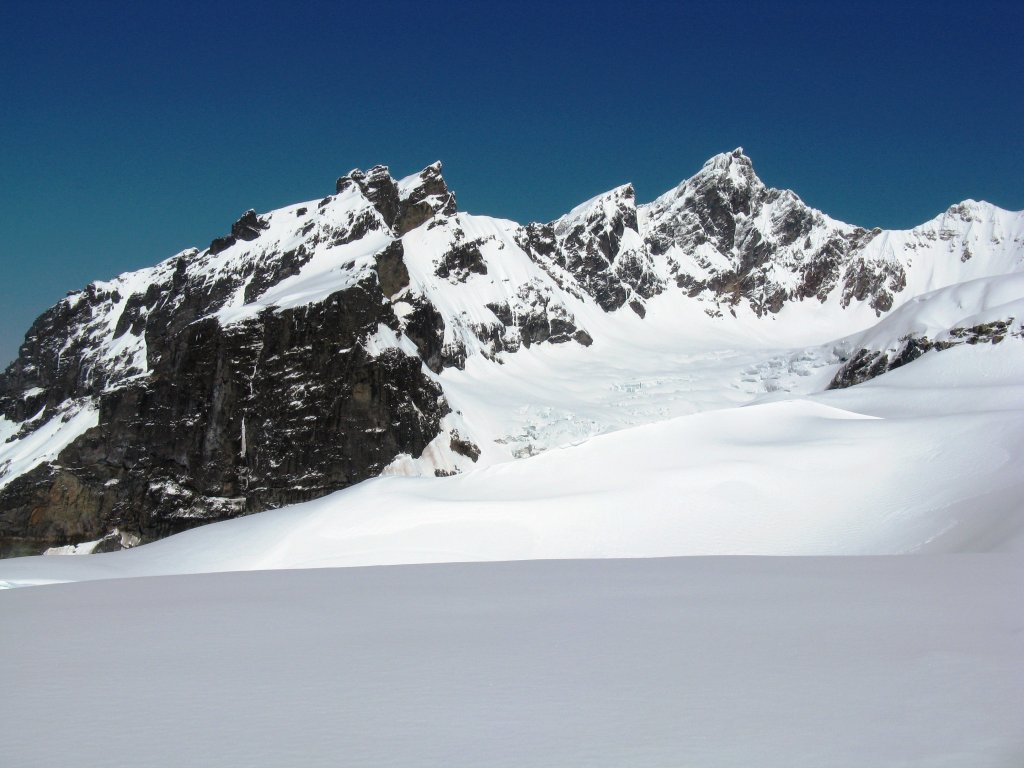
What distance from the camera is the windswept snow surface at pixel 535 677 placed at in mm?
4375

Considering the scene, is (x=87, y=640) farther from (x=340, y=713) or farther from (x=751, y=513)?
(x=751, y=513)

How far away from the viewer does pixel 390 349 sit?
317 feet

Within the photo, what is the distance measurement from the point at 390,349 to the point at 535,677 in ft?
303

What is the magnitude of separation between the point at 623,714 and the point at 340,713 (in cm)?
156

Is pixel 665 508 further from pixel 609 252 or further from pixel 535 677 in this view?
pixel 609 252

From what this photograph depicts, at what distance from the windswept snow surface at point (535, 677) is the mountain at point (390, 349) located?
1574 inches

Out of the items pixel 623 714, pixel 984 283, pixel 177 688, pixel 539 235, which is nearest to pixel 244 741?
pixel 177 688

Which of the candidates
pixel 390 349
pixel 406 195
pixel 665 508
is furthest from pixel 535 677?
pixel 406 195

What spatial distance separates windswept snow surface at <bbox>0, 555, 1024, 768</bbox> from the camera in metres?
4.38

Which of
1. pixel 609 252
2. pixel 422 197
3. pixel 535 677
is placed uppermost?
pixel 422 197

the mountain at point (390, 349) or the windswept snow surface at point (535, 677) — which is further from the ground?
the mountain at point (390, 349)

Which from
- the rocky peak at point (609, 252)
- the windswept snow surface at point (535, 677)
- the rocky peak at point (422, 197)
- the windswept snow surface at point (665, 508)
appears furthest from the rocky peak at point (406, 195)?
the windswept snow surface at point (535, 677)

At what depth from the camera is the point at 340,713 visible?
4918 millimetres

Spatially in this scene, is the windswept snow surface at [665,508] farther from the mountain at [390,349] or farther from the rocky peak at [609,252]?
the rocky peak at [609,252]
